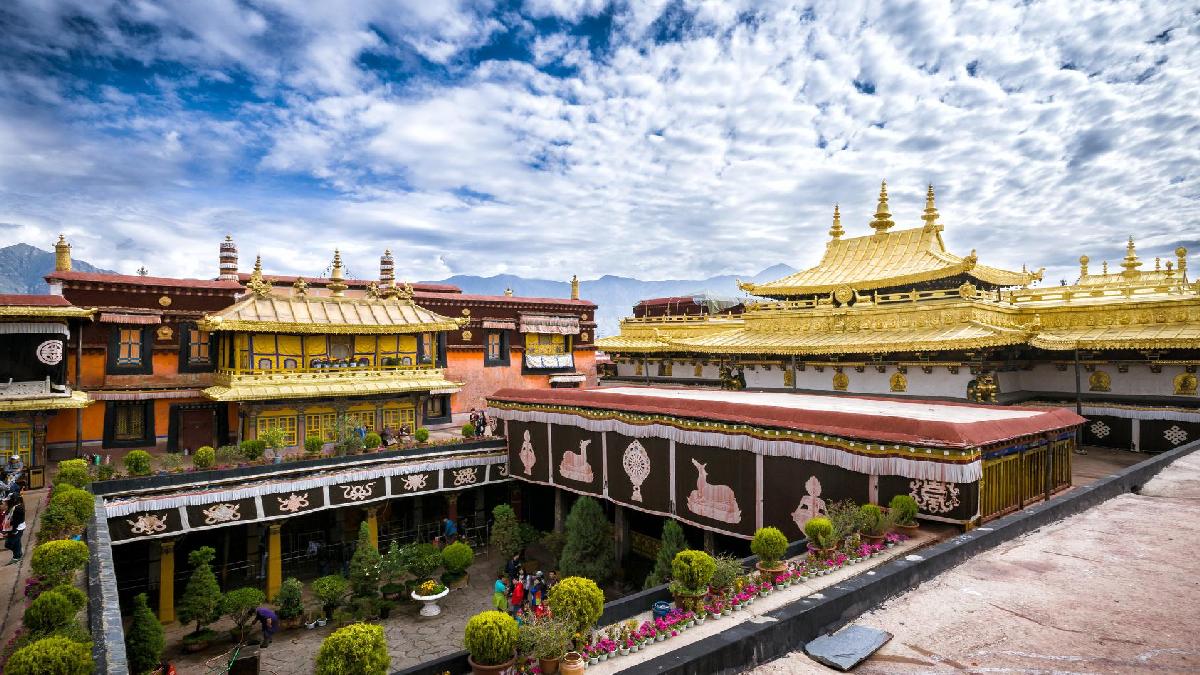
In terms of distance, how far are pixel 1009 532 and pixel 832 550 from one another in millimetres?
3184

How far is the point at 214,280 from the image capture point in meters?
27.7

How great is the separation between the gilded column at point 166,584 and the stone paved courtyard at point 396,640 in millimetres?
662

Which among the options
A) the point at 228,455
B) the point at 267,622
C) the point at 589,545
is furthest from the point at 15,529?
the point at 589,545

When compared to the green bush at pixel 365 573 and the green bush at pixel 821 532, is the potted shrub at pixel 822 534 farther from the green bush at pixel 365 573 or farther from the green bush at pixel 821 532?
the green bush at pixel 365 573

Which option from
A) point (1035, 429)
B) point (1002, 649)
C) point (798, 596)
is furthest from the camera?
point (1035, 429)

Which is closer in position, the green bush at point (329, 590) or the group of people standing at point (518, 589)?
the group of people standing at point (518, 589)

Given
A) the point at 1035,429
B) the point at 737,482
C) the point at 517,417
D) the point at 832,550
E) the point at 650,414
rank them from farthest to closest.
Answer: the point at 517,417, the point at 650,414, the point at 737,482, the point at 1035,429, the point at 832,550

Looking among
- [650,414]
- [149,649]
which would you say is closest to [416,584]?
[149,649]

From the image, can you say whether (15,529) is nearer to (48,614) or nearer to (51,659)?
(48,614)

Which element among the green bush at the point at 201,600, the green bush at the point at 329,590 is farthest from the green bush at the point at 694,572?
the green bush at the point at 201,600

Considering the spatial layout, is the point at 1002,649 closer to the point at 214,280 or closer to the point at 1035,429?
the point at 1035,429

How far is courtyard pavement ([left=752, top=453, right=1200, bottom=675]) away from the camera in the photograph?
6.24 m

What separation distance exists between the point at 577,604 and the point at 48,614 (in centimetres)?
698

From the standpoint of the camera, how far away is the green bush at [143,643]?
1386cm
